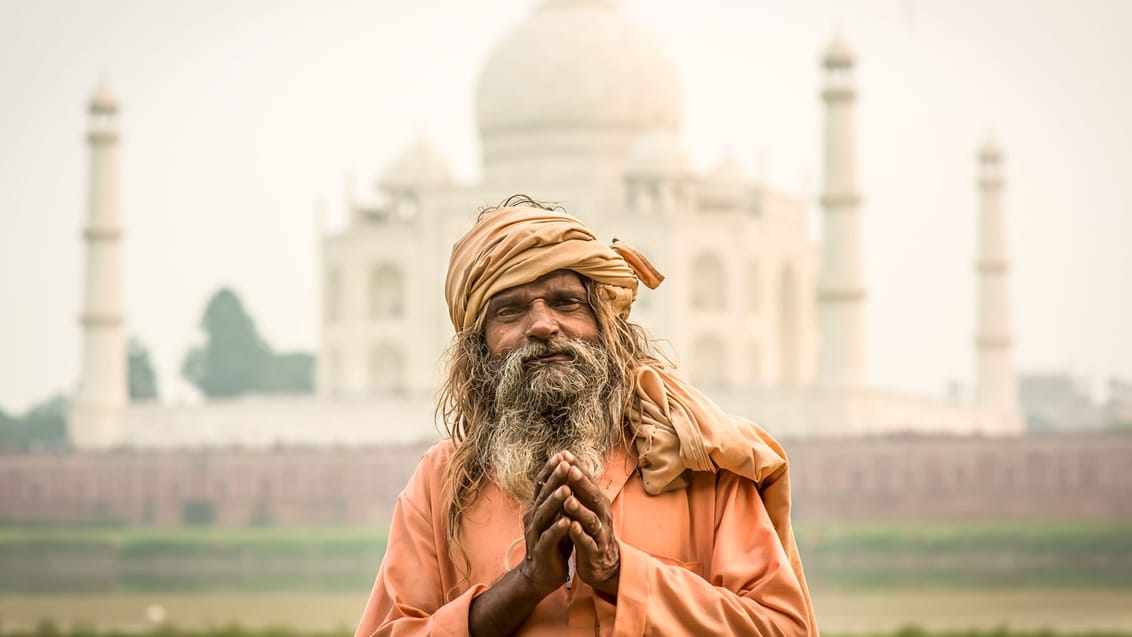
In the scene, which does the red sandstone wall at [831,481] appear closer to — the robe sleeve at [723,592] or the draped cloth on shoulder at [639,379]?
the draped cloth on shoulder at [639,379]

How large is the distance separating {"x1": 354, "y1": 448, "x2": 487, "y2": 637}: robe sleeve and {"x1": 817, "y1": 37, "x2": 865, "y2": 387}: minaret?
22791 millimetres

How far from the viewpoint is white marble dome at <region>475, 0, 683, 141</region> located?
2834 cm

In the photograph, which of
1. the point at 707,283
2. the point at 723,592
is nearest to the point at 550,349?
the point at 723,592

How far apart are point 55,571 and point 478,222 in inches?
797

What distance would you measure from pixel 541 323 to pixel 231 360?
32275 millimetres

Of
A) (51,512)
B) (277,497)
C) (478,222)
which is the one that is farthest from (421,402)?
(478,222)

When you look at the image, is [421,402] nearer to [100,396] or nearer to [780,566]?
[100,396]

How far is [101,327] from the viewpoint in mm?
26547

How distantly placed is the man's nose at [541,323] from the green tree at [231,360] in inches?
1252

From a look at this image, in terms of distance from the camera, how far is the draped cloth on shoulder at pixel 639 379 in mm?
2109

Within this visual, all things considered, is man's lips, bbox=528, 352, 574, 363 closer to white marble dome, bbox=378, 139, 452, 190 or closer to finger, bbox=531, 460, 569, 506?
finger, bbox=531, 460, 569, 506

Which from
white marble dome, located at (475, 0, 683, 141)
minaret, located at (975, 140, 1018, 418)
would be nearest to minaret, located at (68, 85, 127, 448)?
white marble dome, located at (475, 0, 683, 141)

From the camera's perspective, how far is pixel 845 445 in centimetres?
2255

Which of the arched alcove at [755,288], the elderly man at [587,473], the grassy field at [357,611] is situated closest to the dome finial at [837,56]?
the arched alcove at [755,288]
